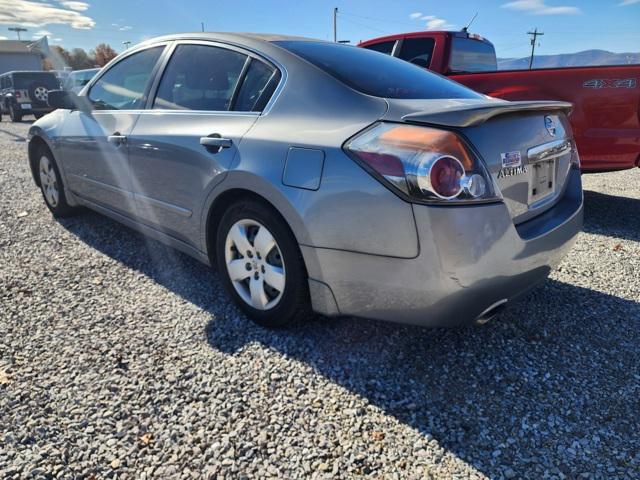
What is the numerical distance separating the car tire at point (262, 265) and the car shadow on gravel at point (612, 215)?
325 centimetres

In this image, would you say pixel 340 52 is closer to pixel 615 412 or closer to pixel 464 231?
pixel 464 231

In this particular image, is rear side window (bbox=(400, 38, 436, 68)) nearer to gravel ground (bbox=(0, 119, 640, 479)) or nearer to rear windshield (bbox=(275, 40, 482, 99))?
rear windshield (bbox=(275, 40, 482, 99))

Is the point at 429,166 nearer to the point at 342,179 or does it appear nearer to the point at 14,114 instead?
the point at 342,179

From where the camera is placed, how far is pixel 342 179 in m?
1.99

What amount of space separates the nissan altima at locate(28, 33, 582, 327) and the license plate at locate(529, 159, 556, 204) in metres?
0.01

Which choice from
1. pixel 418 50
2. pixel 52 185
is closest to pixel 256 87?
pixel 52 185

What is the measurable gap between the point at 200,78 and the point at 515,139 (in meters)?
1.87

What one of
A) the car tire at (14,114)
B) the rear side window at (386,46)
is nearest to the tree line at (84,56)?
the car tire at (14,114)

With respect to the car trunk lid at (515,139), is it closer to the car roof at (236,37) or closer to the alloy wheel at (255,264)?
the alloy wheel at (255,264)

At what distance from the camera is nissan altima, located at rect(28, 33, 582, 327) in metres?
1.87

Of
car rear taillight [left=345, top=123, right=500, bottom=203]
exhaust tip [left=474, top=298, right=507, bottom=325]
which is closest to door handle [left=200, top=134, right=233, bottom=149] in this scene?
car rear taillight [left=345, top=123, right=500, bottom=203]

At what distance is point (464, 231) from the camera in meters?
1.82

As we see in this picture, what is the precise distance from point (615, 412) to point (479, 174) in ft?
3.82

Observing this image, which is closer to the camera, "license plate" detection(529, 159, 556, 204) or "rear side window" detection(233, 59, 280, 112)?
"license plate" detection(529, 159, 556, 204)
